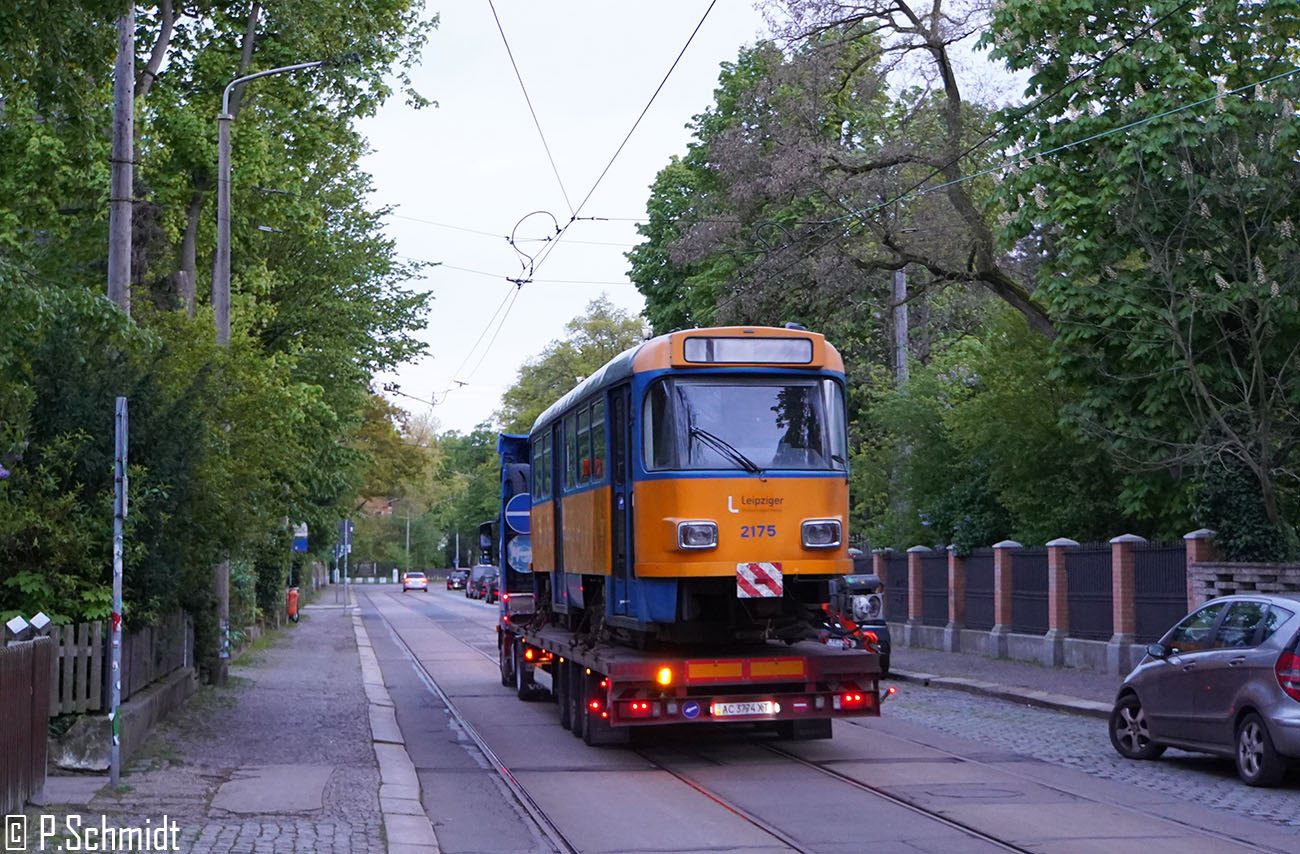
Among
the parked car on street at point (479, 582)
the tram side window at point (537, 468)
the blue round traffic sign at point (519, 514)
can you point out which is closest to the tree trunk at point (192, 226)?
the blue round traffic sign at point (519, 514)

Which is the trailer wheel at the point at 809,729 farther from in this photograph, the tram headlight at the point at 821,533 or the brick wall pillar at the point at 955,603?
the brick wall pillar at the point at 955,603

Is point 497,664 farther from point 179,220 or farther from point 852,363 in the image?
point 852,363

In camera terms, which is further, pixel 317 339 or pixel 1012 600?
pixel 317 339

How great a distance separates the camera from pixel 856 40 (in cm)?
3050

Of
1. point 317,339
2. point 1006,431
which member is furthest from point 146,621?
point 317,339

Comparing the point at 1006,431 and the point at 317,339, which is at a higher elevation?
the point at 317,339

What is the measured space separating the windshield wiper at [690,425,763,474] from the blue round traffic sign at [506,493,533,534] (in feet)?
34.0

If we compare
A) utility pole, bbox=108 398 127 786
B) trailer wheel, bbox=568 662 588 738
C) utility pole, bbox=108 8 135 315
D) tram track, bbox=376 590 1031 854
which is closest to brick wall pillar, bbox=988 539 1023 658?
tram track, bbox=376 590 1031 854

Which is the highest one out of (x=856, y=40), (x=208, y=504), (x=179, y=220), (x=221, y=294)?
(x=856, y=40)

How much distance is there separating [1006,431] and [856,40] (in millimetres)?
8229

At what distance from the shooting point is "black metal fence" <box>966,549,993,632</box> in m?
29.4

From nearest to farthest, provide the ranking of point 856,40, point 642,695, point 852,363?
point 642,695
point 856,40
point 852,363

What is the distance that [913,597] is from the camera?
33188mm

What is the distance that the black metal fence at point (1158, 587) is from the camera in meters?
22.3
